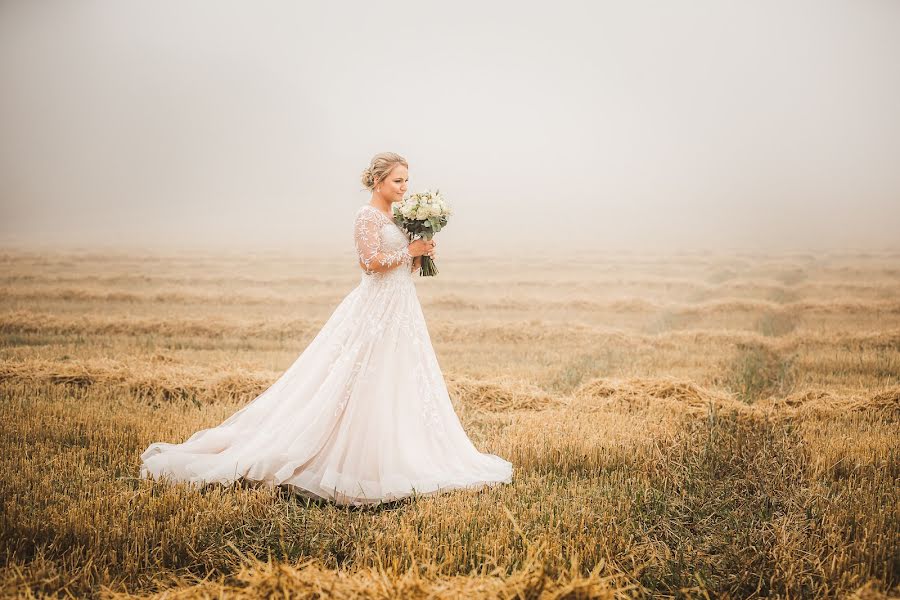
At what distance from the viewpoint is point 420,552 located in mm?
3846

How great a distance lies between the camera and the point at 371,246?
5.18m

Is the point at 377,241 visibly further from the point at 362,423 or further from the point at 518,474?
→ the point at 518,474

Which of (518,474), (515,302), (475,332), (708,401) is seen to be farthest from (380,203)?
(515,302)

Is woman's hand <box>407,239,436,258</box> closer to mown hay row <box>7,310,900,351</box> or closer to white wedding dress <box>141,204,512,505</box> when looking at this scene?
white wedding dress <box>141,204,512,505</box>

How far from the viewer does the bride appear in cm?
485

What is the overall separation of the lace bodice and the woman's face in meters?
0.18

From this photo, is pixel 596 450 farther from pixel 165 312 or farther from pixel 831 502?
pixel 165 312

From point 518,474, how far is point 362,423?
4.80 feet

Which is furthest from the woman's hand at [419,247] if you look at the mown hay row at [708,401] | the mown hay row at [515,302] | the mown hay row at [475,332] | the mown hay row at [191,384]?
the mown hay row at [515,302]

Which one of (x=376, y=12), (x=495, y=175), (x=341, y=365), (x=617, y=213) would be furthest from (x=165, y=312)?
(x=376, y=12)

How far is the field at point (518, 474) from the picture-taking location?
3631mm

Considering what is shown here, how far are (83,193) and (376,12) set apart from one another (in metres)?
126

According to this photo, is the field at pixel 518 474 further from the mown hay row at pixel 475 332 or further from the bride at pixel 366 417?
the bride at pixel 366 417

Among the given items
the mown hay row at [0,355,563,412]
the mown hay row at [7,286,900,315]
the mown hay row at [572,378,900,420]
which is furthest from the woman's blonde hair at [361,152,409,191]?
the mown hay row at [7,286,900,315]
